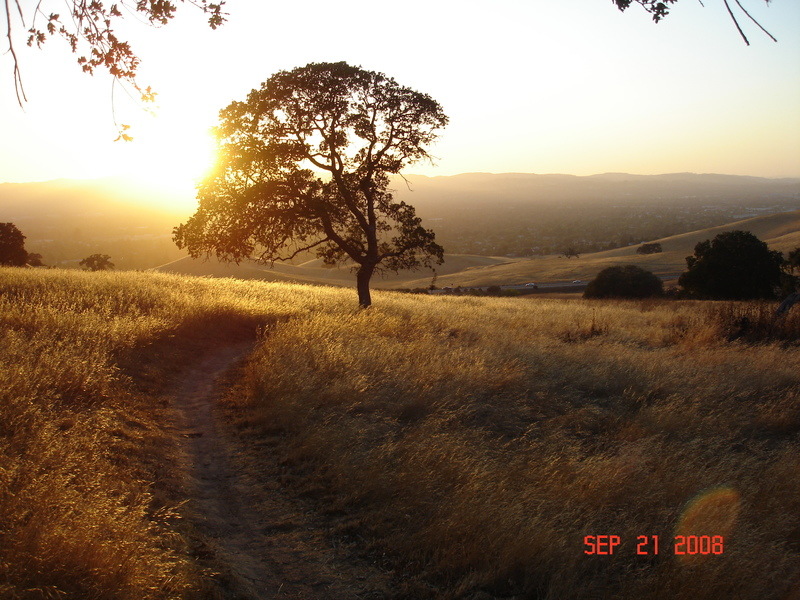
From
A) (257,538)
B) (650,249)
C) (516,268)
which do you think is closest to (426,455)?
(257,538)

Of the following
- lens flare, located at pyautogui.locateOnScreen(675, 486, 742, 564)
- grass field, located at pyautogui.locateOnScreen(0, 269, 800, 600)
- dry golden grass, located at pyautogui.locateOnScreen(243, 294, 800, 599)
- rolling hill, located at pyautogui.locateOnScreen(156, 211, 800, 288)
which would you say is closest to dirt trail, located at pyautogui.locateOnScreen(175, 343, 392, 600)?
grass field, located at pyautogui.locateOnScreen(0, 269, 800, 600)

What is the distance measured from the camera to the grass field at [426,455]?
377 centimetres

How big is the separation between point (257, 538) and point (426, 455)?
1808mm

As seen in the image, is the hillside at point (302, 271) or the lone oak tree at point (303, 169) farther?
the hillside at point (302, 271)

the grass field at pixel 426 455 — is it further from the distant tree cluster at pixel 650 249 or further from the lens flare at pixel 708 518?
the distant tree cluster at pixel 650 249

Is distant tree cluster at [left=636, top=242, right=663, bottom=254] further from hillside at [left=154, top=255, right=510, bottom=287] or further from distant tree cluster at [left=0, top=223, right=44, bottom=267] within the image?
distant tree cluster at [left=0, top=223, right=44, bottom=267]

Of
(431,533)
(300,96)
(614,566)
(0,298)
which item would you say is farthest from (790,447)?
(300,96)

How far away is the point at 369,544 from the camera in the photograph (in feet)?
14.0

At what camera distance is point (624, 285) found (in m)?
44.9

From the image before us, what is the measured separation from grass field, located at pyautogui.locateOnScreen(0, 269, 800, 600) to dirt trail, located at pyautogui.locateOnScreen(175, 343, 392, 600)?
0.21 m

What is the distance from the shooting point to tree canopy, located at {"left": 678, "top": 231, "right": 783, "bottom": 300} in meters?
38.2

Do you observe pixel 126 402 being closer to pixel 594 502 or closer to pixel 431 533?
pixel 431 533

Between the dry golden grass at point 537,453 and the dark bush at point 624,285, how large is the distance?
1347 inches
